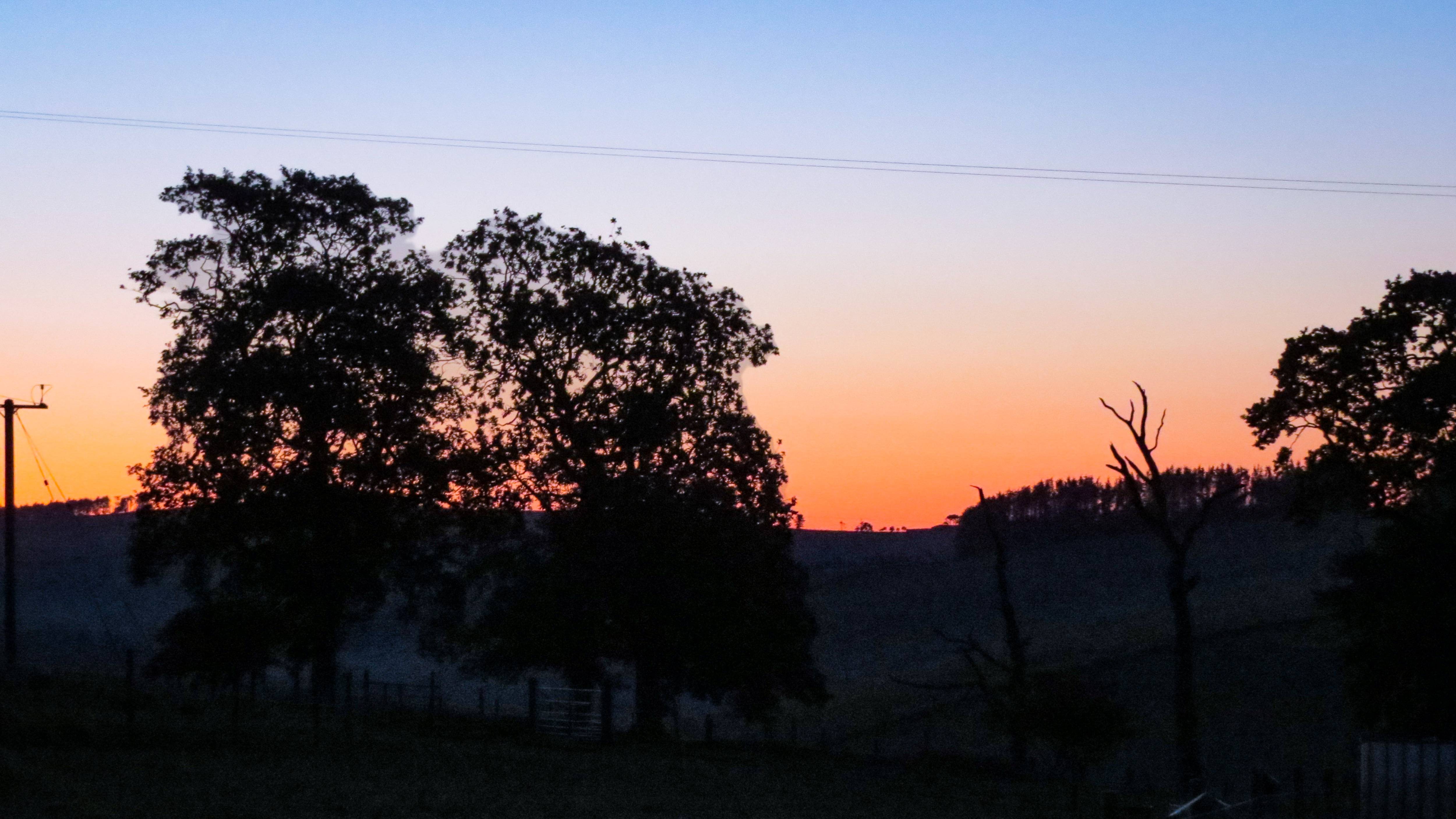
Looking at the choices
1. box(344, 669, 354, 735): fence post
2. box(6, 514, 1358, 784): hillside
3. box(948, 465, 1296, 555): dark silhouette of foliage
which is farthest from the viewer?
box(948, 465, 1296, 555): dark silhouette of foliage

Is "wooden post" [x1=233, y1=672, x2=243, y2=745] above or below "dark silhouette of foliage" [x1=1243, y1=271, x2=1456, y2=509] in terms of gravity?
below

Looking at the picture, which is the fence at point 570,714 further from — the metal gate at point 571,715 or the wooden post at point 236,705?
the wooden post at point 236,705

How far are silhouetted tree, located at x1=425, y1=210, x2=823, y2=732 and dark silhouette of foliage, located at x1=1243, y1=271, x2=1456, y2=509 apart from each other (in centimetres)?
1281

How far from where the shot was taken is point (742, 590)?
36.2 meters

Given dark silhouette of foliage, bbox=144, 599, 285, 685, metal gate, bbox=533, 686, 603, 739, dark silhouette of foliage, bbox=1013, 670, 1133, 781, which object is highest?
dark silhouette of foliage, bbox=144, 599, 285, 685

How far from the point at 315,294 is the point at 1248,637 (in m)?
36.4

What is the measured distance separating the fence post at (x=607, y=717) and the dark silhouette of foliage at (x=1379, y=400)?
1574 centimetres

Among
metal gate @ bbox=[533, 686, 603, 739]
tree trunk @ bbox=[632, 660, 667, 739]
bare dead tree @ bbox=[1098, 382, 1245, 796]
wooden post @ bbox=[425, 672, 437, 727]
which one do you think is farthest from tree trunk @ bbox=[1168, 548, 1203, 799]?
wooden post @ bbox=[425, 672, 437, 727]

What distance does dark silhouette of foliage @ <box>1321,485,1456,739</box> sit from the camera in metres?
27.9

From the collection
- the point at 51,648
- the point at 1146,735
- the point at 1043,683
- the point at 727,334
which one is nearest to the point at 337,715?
the point at 727,334

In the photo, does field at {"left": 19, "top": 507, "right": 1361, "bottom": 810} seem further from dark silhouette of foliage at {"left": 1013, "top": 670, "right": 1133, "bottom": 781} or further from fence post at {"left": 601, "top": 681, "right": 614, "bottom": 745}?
fence post at {"left": 601, "top": 681, "right": 614, "bottom": 745}

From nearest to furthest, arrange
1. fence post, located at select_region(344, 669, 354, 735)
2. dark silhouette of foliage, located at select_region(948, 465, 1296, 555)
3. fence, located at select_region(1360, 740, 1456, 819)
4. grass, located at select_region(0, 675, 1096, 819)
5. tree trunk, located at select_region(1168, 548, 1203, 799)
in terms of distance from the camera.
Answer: grass, located at select_region(0, 675, 1096, 819)
fence, located at select_region(1360, 740, 1456, 819)
tree trunk, located at select_region(1168, 548, 1203, 799)
fence post, located at select_region(344, 669, 354, 735)
dark silhouette of foliage, located at select_region(948, 465, 1296, 555)

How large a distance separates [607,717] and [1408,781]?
59.1 ft

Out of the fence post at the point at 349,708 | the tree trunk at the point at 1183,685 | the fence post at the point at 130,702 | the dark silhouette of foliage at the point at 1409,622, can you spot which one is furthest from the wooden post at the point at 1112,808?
the fence post at the point at 130,702
